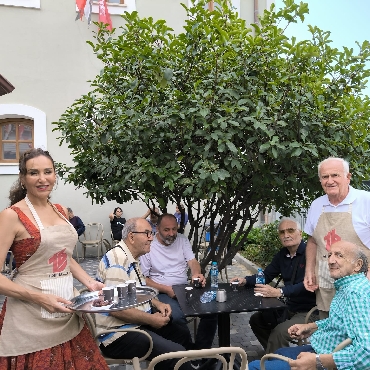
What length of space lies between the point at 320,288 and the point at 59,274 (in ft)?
6.50

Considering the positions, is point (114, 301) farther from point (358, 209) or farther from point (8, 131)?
point (8, 131)

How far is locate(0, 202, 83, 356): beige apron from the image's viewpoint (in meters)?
2.09

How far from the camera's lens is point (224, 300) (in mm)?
3410

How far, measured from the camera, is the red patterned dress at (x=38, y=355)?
209 cm

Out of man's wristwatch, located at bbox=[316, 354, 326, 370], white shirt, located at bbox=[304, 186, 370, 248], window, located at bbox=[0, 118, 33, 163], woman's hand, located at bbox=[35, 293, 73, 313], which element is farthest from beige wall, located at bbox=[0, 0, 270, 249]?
man's wristwatch, located at bbox=[316, 354, 326, 370]

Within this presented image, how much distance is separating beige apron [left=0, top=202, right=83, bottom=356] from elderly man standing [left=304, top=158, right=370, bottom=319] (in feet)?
6.18

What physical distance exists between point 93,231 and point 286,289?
7.30m

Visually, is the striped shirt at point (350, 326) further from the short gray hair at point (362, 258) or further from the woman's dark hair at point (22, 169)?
the woman's dark hair at point (22, 169)

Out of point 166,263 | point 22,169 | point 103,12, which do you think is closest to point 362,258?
point 22,169

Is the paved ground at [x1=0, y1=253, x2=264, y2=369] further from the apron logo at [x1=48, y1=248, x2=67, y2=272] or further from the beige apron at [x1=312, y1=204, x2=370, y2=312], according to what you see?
the apron logo at [x1=48, y1=248, x2=67, y2=272]

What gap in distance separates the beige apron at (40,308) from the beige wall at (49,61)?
779 centimetres

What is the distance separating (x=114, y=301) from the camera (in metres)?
2.46

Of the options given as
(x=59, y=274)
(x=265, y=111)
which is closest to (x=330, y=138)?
(x=265, y=111)

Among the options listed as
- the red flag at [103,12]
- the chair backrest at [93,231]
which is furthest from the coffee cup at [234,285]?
the red flag at [103,12]
